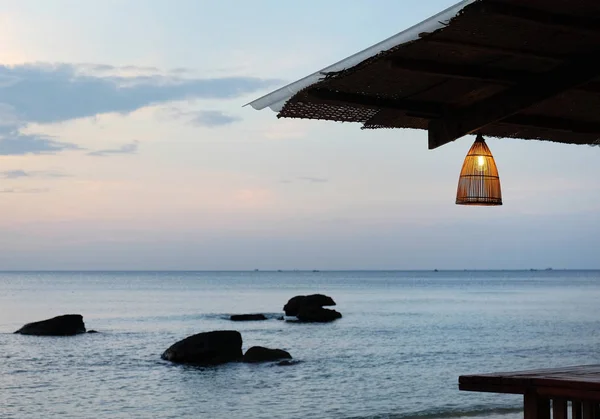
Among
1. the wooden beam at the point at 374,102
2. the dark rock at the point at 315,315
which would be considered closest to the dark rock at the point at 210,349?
the dark rock at the point at 315,315

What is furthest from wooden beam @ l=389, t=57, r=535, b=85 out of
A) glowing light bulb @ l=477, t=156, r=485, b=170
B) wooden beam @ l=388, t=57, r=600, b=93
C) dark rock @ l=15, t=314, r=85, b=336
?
dark rock @ l=15, t=314, r=85, b=336

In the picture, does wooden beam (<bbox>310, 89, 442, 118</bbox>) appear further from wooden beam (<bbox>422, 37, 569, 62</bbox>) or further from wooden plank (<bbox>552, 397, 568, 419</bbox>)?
wooden plank (<bbox>552, 397, 568, 419</bbox>)

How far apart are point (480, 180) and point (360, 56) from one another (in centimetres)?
155

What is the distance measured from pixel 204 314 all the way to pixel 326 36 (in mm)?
31636

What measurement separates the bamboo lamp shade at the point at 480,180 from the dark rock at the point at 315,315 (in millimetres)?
32994

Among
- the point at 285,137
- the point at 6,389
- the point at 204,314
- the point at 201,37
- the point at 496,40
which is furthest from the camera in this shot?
the point at 204,314

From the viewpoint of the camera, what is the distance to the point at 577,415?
141 inches

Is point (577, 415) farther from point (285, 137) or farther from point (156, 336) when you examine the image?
point (156, 336)

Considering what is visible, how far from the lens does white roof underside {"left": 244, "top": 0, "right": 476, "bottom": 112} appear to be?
3002 mm

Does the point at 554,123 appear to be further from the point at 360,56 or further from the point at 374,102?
the point at 360,56

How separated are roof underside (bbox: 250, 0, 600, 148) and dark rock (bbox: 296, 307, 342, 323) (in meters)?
32.9

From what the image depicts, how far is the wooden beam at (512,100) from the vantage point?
3574 millimetres

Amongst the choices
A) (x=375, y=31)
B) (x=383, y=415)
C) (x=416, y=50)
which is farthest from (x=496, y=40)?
(x=383, y=415)

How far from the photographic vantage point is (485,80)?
375cm
